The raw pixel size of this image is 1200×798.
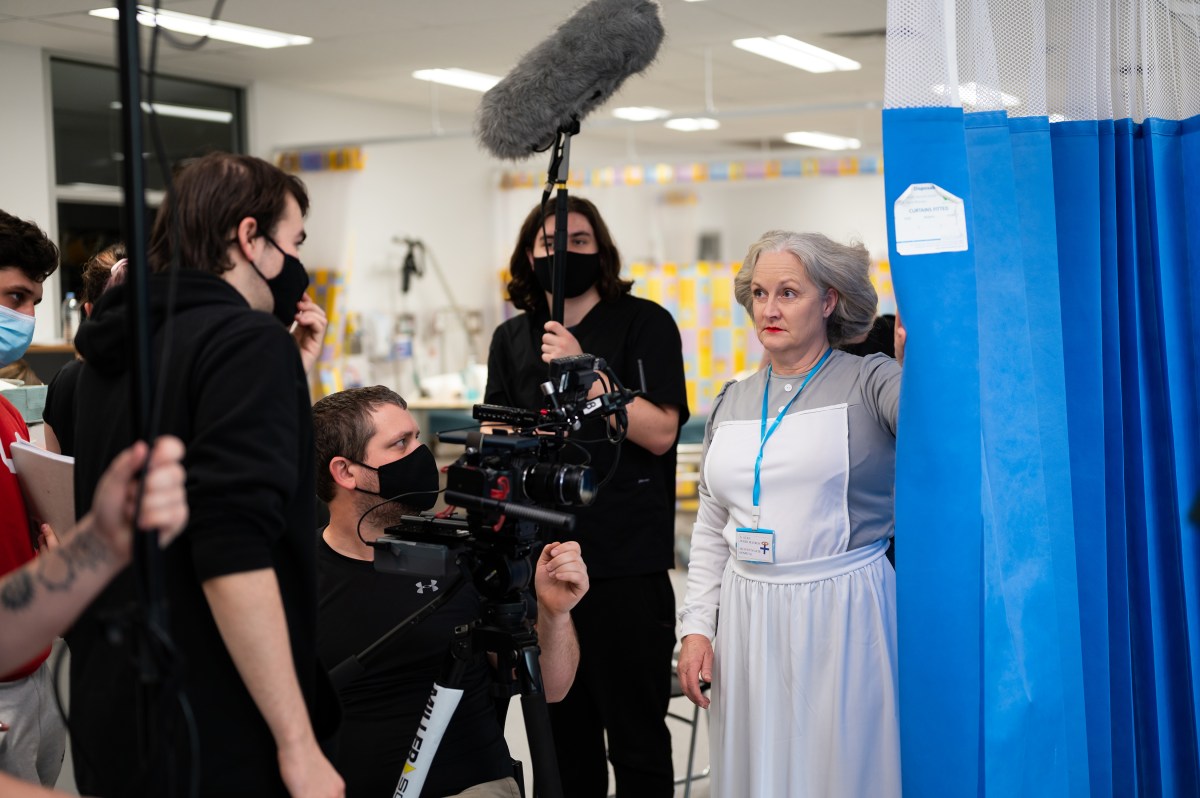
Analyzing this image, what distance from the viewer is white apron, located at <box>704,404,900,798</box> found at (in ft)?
6.09

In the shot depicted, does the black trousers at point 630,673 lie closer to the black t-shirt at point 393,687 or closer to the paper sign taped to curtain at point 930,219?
the black t-shirt at point 393,687

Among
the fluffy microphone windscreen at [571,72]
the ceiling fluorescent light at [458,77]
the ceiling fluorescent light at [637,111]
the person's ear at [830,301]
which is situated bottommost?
the person's ear at [830,301]

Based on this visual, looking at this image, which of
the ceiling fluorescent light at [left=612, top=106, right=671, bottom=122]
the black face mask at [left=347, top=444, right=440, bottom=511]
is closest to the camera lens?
the black face mask at [left=347, top=444, right=440, bottom=511]

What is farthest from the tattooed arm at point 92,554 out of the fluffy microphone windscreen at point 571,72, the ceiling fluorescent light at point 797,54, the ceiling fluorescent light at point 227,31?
the ceiling fluorescent light at point 797,54

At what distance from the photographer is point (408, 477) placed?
1.98 metres

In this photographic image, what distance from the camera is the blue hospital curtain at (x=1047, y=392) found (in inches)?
60.5

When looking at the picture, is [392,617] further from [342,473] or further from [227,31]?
[227,31]

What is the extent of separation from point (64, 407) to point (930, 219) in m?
1.34

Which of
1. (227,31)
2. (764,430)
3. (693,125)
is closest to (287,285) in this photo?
(764,430)

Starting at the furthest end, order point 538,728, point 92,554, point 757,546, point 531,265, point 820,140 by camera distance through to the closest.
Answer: point 820,140
point 531,265
point 757,546
point 538,728
point 92,554

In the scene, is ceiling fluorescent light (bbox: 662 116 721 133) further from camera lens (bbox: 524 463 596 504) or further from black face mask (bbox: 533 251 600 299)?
camera lens (bbox: 524 463 596 504)

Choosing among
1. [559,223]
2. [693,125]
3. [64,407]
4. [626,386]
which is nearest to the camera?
[64,407]

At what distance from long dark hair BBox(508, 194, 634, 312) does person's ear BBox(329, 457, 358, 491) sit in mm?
744

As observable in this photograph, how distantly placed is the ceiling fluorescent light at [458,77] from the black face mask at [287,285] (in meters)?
5.60
